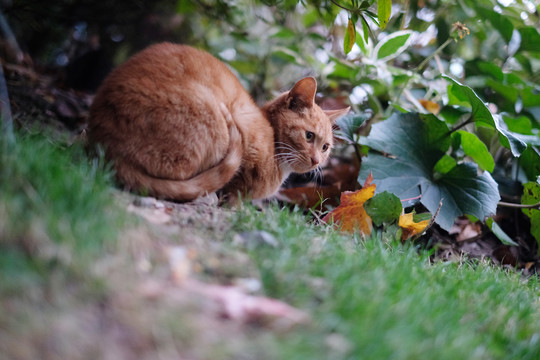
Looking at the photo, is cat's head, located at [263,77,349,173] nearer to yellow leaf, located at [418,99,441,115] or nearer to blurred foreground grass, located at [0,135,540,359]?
blurred foreground grass, located at [0,135,540,359]

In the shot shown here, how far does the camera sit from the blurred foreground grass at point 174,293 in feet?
→ 3.46

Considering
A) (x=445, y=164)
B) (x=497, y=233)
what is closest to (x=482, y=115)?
(x=445, y=164)

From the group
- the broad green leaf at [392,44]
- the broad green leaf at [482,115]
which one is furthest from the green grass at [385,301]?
the broad green leaf at [392,44]

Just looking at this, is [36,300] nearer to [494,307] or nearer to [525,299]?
[494,307]

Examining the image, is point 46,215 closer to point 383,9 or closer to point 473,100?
point 383,9

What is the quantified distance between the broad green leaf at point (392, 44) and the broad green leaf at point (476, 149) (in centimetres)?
80

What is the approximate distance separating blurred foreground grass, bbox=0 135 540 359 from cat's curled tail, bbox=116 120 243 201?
27 centimetres

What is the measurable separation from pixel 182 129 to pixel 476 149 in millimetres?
1959

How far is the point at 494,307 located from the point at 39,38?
4.71 meters

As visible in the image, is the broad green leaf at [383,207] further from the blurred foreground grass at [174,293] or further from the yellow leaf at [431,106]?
the yellow leaf at [431,106]

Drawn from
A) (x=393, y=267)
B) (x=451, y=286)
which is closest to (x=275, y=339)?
(x=393, y=267)

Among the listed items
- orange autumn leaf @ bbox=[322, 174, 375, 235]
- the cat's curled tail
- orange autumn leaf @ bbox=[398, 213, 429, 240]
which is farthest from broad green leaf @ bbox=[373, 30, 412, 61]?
the cat's curled tail

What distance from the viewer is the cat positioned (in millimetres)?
2055

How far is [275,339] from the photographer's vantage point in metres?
1.14
